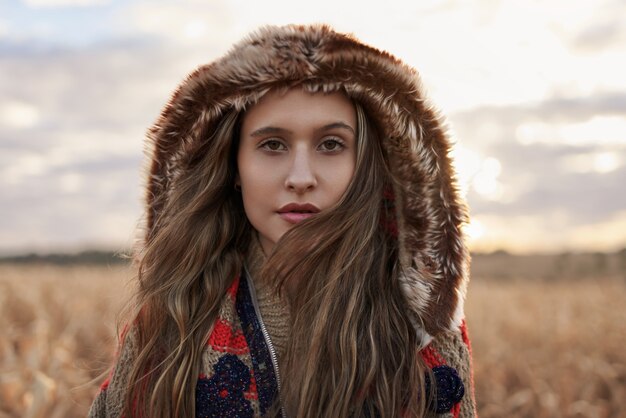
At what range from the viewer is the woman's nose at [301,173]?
2.55 m

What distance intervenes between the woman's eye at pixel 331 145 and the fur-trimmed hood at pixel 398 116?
0.67ft

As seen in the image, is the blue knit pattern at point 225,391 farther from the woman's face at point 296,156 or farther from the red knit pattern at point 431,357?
the red knit pattern at point 431,357

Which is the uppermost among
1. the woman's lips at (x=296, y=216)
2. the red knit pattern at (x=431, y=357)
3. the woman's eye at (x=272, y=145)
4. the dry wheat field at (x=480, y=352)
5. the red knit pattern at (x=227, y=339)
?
the woman's eye at (x=272, y=145)

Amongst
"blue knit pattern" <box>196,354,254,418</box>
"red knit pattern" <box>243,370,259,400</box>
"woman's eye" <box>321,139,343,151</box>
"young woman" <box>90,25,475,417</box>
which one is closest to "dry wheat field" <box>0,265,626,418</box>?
"young woman" <box>90,25,475,417</box>

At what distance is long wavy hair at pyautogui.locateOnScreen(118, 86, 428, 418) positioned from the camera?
2.57 meters

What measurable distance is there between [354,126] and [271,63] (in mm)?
404

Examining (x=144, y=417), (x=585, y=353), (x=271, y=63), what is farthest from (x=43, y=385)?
(x=585, y=353)

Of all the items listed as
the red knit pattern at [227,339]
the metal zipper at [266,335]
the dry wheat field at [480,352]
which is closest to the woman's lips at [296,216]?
the metal zipper at [266,335]

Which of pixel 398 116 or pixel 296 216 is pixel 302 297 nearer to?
pixel 296 216

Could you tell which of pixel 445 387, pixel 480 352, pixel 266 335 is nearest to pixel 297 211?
pixel 266 335

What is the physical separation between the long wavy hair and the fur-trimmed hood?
82mm

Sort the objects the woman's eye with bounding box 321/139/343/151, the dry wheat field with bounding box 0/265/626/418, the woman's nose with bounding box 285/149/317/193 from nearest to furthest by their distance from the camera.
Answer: the woman's nose with bounding box 285/149/317/193, the woman's eye with bounding box 321/139/343/151, the dry wheat field with bounding box 0/265/626/418

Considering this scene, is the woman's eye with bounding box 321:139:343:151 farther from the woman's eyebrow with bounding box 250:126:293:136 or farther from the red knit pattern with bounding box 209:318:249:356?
the red knit pattern with bounding box 209:318:249:356

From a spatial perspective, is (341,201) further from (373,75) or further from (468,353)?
(468,353)
